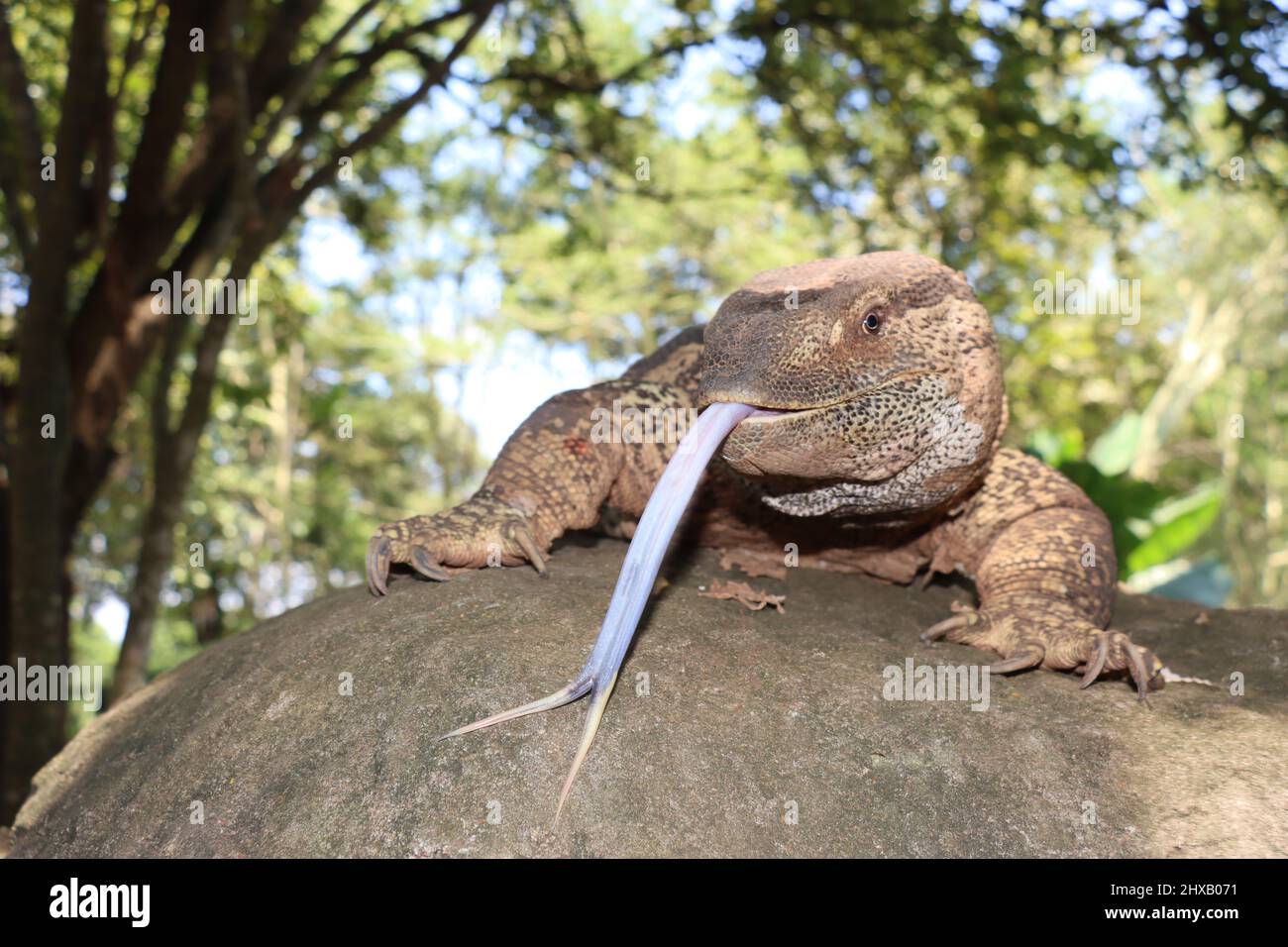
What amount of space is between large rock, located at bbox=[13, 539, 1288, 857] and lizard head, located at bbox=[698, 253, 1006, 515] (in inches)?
18.5

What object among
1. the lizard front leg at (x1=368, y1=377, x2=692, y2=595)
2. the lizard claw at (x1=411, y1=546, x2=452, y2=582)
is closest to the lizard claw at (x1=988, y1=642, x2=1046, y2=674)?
the lizard front leg at (x1=368, y1=377, x2=692, y2=595)

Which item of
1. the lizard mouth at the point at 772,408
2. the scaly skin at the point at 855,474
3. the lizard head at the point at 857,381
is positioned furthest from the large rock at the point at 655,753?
the lizard mouth at the point at 772,408

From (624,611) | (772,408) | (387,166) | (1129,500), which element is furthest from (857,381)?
(387,166)

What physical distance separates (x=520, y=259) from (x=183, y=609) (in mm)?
9247

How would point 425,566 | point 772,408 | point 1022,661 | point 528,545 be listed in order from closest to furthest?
point 772,408
point 1022,661
point 425,566
point 528,545

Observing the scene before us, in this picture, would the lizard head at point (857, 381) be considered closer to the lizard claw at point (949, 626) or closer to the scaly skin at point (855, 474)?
the scaly skin at point (855, 474)

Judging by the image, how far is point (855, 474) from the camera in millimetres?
3014

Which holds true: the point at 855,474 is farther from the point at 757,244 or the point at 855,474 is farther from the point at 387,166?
the point at 757,244

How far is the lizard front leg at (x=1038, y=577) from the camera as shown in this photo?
2955 millimetres

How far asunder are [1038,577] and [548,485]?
1.60m

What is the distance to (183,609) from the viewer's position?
1697 centimetres

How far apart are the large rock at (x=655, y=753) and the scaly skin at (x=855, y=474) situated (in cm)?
15
